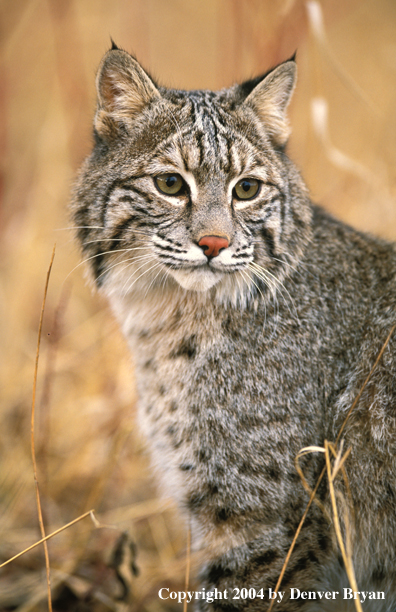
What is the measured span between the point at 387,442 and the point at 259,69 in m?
4.13

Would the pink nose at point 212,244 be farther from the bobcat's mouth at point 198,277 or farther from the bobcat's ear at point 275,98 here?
the bobcat's ear at point 275,98

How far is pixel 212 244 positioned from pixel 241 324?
25.2 inches

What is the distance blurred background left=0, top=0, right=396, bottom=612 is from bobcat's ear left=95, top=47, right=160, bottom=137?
69cm

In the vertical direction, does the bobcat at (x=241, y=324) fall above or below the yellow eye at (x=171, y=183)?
below

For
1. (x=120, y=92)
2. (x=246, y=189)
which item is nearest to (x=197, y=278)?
(x=246, y=189)

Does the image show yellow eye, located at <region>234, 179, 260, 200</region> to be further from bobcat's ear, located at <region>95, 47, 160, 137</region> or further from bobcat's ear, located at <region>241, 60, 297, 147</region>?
bobcat's ear, located at <region>95, 47, 160, 137</region>

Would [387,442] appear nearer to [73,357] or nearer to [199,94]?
[199,94]

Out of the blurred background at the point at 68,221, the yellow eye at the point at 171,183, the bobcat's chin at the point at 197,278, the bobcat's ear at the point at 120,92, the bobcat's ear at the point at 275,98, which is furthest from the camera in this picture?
the blurred background at the point at 68,221

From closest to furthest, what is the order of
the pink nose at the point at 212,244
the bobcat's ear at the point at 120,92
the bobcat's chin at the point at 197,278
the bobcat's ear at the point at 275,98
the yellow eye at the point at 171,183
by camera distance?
the pink nose at the point at 212,244 → the bobcat's chin at the point at 197,278 → the yellow eye at the point at 171,183 → the bobcat's ear at the point at 120,92 → the bobcat's ear at the point at 275,98

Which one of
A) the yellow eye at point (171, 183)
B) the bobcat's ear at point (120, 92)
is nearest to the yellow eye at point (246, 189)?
the yellow eye at point (171, 183)

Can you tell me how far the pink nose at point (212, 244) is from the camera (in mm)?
2861

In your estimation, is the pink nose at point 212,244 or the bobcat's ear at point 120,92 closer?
the pink nose at point 212,244

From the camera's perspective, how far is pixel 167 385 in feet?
10.9

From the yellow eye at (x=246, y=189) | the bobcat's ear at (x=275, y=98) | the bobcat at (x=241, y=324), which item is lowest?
the bobcat at (x=241, y=324)
